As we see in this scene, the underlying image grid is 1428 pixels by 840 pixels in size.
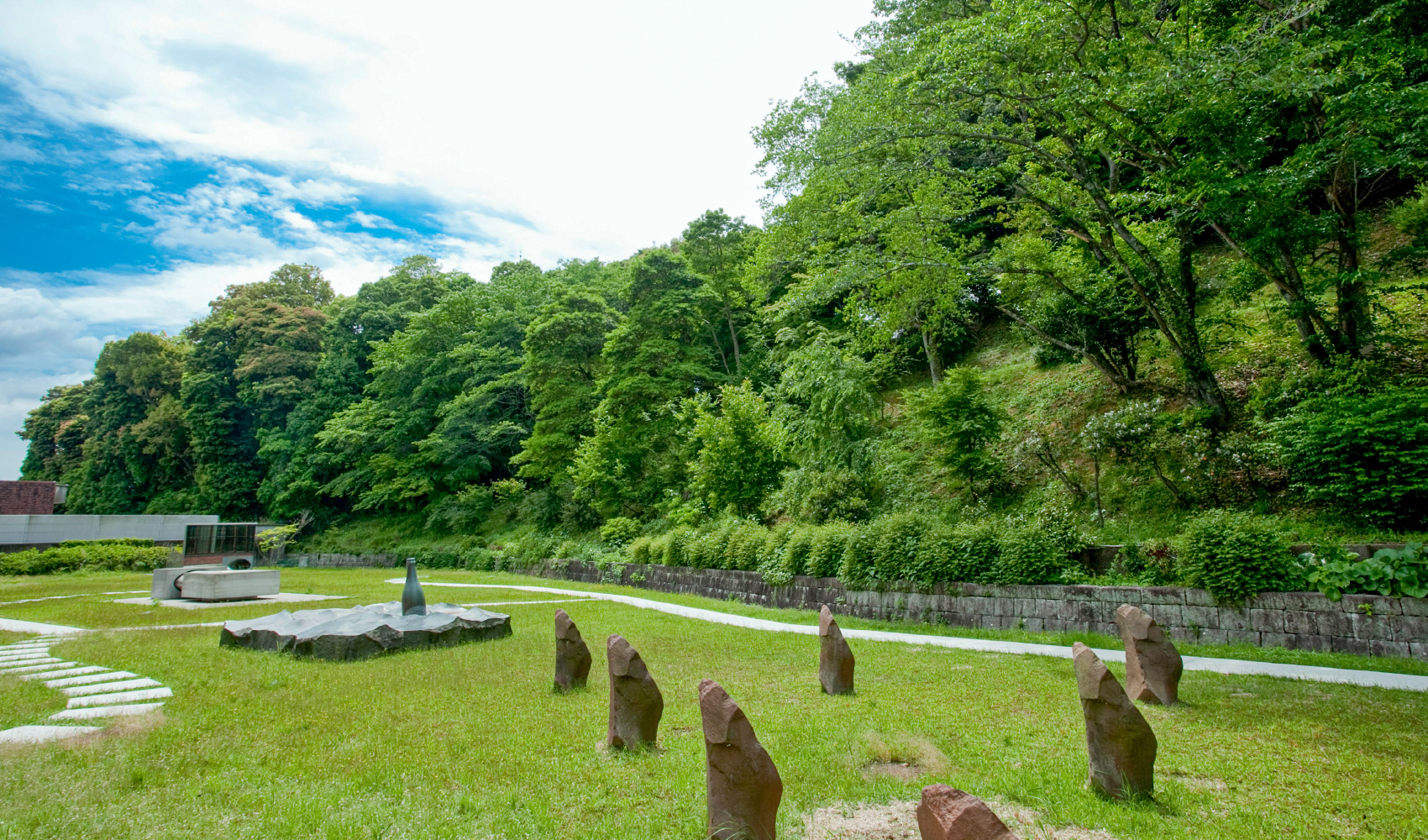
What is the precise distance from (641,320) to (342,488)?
2236cm

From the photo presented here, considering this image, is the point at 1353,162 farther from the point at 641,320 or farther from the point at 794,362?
the point at 641,320

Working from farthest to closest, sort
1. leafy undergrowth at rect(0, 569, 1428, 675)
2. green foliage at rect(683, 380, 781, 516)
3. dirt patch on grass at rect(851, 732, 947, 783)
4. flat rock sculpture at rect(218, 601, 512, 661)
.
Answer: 1. green foliage at rect(683, 380, 781, 516)
2. flat rock sculpture at rect(218, 601, 512, 661)
3. leafy undergrowth at rect(0, 569, 1428, 675)
4. dirt patch on grass at rect(851, 732, 947, 783)

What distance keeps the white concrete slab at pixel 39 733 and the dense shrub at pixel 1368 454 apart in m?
12.9

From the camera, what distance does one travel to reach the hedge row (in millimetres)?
10250

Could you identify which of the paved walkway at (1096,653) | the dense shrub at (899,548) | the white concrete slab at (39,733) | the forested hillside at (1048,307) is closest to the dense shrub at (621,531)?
the forested hillside at (1048,307)

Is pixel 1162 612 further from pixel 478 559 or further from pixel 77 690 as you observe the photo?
pixel 478 559

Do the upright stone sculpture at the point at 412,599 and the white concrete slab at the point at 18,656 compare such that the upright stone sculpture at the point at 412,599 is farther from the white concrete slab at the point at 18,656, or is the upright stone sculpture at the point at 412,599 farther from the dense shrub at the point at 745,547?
the dense shrub at the point at 745,547

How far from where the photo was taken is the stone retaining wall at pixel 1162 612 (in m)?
7.32

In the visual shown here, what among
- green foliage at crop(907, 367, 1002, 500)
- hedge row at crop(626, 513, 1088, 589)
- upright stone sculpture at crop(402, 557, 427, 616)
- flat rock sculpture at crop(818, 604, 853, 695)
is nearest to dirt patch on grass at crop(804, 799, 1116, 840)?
flat rock sculpture at crop(818, 604, 853, 695)

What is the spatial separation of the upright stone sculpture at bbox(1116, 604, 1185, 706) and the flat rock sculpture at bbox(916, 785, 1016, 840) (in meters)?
4.05

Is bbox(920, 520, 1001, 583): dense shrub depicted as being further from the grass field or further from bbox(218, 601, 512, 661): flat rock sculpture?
bbox(218, 601, 512, 661): flat rock sculpture

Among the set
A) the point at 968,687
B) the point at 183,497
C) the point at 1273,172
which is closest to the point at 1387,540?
the point at 1273,172

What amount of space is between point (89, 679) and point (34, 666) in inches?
60.7

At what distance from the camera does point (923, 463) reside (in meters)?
17.2
